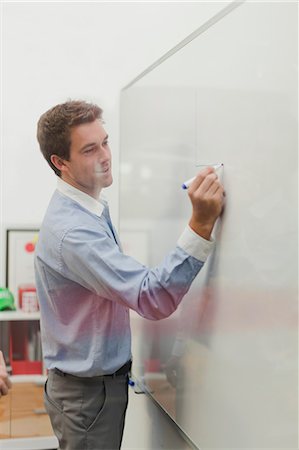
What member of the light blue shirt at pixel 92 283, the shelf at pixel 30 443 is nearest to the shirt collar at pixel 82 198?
the light blue shirt at pixel 92 283

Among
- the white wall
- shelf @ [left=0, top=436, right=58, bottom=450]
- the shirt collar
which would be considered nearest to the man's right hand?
the shirt collar

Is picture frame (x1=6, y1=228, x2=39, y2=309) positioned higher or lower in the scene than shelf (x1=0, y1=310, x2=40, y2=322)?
higher

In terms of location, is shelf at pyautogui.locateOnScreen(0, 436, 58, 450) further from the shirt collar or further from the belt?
the shirt collar

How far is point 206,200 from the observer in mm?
958

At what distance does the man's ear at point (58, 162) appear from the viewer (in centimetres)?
129

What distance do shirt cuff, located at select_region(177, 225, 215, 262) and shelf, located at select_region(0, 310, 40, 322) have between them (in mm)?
883

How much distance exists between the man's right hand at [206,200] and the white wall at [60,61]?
0.62 m

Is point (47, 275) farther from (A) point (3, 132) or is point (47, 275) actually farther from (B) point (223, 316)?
(A) point (3, 132)

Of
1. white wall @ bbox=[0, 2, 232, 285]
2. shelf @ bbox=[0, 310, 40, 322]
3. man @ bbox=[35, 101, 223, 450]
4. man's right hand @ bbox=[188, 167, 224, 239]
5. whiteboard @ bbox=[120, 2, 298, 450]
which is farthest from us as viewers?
shelf @ bbox=[0, 310, 40, 322]

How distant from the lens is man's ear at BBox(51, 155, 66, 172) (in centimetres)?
129

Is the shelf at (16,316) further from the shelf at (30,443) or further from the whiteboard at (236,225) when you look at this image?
the whiteboard at (236,225)

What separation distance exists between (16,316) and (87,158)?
0.68m

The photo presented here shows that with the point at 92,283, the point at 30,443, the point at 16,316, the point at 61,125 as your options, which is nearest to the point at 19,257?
the point at 16,316

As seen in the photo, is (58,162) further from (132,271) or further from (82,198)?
(132,271)
